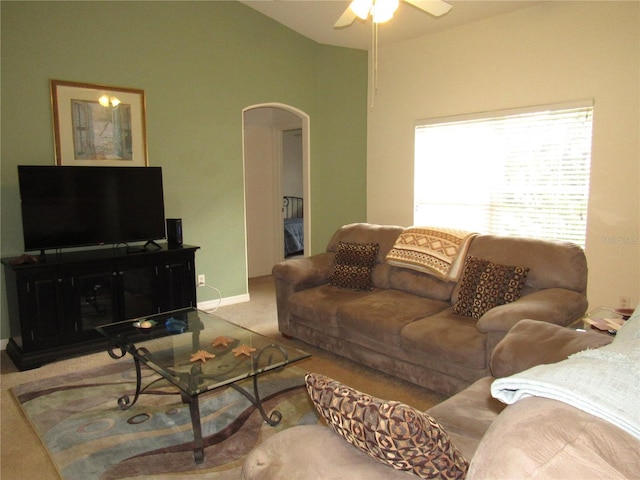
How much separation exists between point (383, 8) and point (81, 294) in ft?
9.96

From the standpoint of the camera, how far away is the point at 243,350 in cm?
268

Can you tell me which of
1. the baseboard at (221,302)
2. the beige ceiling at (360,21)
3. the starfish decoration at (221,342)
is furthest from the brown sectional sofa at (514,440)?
the baseboard at (221,302)

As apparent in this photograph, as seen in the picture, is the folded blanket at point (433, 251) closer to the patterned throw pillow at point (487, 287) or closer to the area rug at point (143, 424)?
the patterned throw pillow at point (487, 287)

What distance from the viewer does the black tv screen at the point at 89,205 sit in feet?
11.9

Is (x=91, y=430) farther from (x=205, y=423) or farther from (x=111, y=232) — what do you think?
(x=111, y=232)

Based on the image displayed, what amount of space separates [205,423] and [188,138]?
2.98m

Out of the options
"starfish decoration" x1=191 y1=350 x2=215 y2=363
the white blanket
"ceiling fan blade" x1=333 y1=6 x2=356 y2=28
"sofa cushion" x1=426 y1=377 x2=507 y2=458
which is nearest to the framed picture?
"ceiling fan blade" x1=333 y1=6 x2=356 y2=28

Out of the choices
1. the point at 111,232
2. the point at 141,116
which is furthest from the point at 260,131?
the point at 111,232

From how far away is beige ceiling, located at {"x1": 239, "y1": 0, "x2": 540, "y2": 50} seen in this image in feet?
13.4

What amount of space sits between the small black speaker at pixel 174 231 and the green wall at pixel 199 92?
0.25 meters

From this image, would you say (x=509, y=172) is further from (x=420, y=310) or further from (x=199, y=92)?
(x=199, y=92)

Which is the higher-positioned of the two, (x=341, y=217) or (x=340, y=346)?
(x=341, y=217)

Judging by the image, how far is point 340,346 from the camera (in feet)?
11.6

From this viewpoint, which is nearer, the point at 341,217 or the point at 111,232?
the point at 111,232
